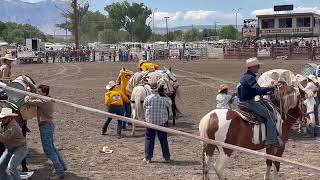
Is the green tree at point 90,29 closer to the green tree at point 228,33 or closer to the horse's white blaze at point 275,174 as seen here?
the green tree at point 228,33

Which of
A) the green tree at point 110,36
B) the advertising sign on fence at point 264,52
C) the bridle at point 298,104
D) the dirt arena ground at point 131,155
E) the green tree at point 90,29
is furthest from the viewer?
the green tree at point 90,29

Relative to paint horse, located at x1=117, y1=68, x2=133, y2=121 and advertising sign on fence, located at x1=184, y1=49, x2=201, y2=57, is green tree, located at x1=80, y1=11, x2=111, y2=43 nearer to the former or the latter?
advertising sign on fence, located at x1=184, y1=49, x2=201, y2=57

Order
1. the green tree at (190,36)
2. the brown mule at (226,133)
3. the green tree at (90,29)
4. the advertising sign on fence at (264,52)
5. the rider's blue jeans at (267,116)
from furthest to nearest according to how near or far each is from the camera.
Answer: the green tree at (90,29) < the green tree at (190,36) < the advertising sign on fence at (264,52) < the rider's blue jeans at (267,116) < the brown mule at (226,133)

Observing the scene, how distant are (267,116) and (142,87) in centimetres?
472

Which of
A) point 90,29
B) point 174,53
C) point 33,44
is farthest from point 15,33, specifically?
point 174,53

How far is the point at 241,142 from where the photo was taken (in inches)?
315

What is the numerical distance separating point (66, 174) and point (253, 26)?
182 ft

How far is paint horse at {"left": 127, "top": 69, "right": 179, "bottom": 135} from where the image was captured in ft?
39.4

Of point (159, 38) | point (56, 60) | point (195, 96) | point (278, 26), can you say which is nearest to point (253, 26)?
point (278, 26)

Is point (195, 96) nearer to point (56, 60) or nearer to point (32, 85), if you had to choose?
point (32, 85)

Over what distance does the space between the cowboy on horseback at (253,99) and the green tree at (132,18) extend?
11033 centimetres

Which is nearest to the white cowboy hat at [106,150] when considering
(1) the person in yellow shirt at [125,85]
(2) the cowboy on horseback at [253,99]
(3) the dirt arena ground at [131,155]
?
(3) the dirt arena ground at [131,155]

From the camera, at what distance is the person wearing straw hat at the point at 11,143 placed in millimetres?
7320

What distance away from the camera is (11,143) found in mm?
7434
